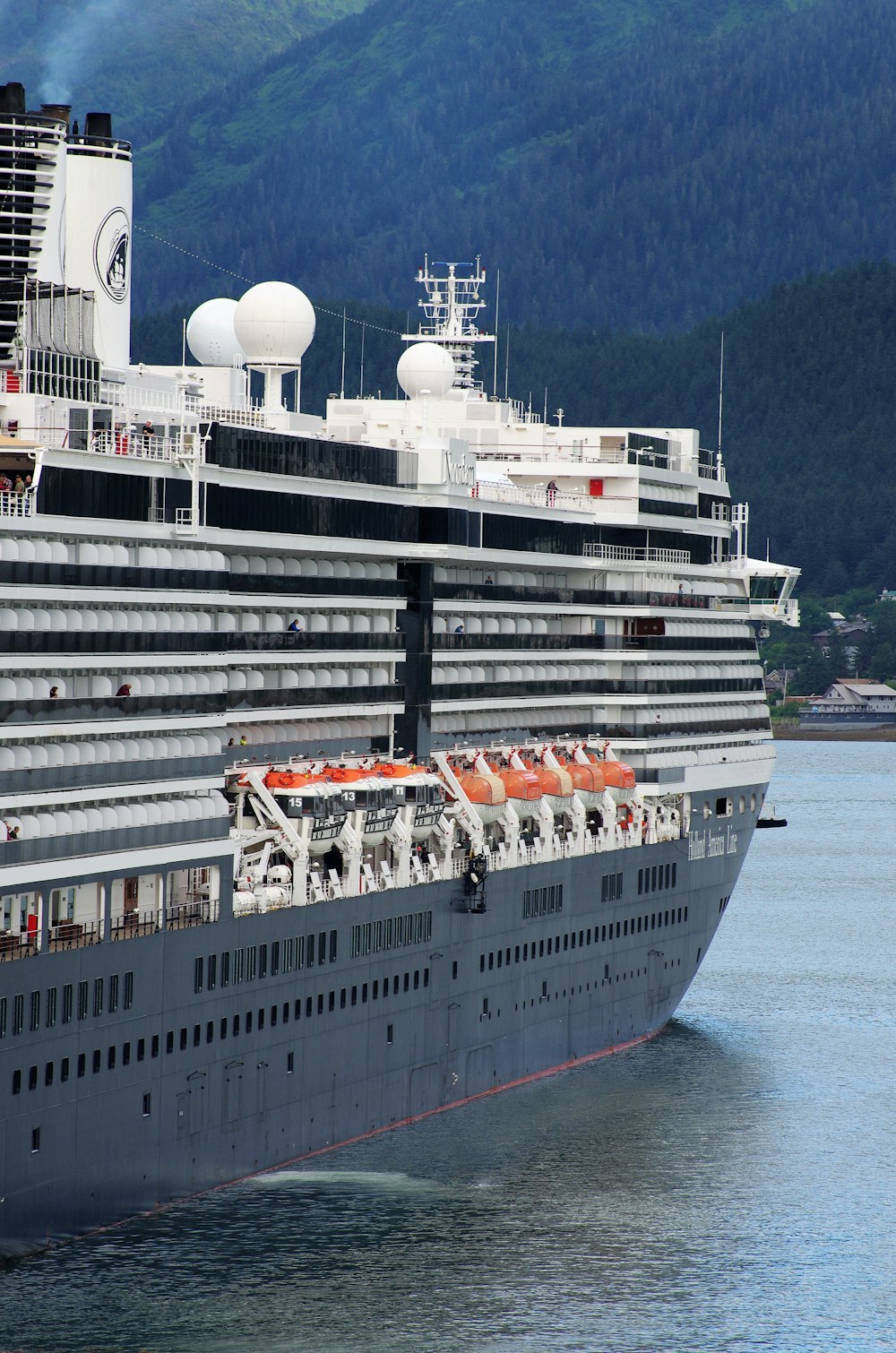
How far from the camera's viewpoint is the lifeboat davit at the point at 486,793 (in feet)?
176

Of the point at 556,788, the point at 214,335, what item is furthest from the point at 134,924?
the point at 214,335

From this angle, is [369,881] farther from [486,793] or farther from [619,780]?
[619,780]

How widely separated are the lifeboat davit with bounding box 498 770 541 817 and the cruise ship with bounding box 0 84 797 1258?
109 millimetres

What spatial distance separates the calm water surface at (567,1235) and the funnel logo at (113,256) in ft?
63.1

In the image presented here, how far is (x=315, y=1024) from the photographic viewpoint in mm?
45156

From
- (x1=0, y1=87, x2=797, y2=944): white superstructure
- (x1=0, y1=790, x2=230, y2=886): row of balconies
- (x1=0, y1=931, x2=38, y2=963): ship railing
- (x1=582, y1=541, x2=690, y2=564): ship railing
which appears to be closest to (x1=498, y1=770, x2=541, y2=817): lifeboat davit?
(x1=0, y1=87, x2=797, y2=944): white superstructure

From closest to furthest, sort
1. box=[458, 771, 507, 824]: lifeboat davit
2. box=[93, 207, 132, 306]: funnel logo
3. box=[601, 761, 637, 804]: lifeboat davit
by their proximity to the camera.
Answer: box=[93, 207, 132, 306]: funnel logo, box=[458, 771, 507, 824]: lifeboat davit, box=[601, 761, 637, 804]: lifeboat davit

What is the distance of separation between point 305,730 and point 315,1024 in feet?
22.9

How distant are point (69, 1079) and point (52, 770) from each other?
4.93 meters

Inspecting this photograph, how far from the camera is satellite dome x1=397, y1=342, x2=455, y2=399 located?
6234 centimetres

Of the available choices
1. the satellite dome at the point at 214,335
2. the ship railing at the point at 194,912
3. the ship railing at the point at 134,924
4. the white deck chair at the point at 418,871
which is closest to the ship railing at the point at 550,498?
the satellite dome at the point at 214,335

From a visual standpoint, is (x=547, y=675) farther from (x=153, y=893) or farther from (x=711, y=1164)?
(x=153, y=893)

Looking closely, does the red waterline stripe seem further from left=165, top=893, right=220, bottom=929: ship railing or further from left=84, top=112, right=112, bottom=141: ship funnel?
left=84, top=112, right=112, bottom=141: ship funnel

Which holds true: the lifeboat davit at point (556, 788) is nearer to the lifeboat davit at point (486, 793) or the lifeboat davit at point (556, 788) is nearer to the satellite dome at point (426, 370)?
the lifeboat davit at point (486, 793)
